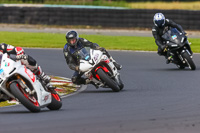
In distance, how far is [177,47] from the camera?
15.7 meters

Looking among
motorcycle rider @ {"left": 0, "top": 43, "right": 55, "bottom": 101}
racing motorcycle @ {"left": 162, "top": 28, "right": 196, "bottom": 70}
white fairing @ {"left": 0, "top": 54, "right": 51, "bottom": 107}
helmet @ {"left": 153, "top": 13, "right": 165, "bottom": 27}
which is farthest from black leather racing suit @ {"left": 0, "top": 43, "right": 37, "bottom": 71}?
racing motorcycle @ {"left": 162, "top": 28, "right": 196, "bottom": 70}

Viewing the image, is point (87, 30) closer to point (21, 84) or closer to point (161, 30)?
point (161, 30)

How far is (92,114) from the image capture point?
29.0 feet

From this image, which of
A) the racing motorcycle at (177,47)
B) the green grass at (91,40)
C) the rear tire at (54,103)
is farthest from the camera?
the green grass at (91,40)

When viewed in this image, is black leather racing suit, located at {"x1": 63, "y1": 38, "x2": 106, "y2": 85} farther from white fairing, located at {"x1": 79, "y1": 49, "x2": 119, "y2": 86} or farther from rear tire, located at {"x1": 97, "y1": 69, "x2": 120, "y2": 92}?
rear tire, located at {"x1": 97, "y1": 69, "x2": 120, "y2": 92}

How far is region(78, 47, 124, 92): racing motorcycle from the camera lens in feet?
38.2

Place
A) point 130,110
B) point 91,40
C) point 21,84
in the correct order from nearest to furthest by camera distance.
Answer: point 21,84 < point 130,110 < point 91,40

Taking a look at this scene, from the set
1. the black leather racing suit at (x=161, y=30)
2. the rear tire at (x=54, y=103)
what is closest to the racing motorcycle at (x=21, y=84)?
the rear tire at (x=54, y=103)

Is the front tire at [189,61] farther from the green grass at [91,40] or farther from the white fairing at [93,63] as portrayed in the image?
the green grass at [91,40]

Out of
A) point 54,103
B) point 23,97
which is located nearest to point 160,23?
point 54,103

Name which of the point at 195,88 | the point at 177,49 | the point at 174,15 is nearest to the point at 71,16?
the point at 174,15

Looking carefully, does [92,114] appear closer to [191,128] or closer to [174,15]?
[191,128]

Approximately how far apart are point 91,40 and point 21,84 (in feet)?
57.6

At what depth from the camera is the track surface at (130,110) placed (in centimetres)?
759
